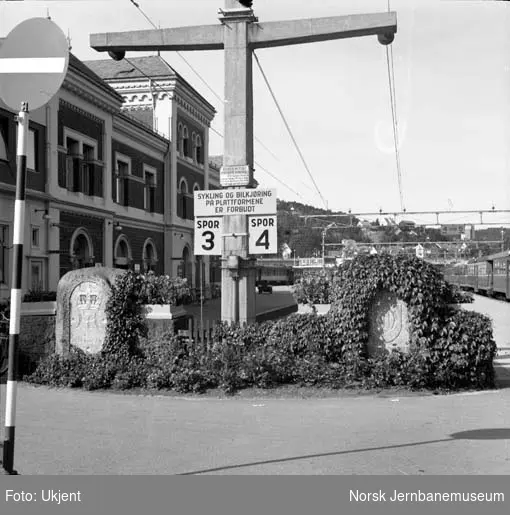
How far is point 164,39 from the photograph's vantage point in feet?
34.7

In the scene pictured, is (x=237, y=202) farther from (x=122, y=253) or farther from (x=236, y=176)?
(x=122, y=253)

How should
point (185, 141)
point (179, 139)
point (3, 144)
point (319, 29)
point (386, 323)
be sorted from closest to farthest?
point (386, 323) → point (319, 29) → point (3, 144) → point (179, 139) → point (185, 141)

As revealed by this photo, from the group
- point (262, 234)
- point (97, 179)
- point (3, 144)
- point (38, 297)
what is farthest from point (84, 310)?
point (97, 179)

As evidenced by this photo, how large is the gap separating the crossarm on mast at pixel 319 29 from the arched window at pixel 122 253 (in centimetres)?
2265

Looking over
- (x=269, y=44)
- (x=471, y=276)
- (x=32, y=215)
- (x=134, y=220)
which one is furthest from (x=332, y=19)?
(x=471, y=276)

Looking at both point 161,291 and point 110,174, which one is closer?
point 161,291

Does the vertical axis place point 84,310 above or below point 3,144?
below

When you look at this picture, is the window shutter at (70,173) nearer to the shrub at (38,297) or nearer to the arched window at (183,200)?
the arched window at (183,200)

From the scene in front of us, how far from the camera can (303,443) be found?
6.53m

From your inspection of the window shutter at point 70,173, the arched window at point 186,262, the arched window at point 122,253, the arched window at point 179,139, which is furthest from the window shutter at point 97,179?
the arched window at point 186,262

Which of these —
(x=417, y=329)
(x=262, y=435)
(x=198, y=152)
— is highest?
(x=198, y=152)

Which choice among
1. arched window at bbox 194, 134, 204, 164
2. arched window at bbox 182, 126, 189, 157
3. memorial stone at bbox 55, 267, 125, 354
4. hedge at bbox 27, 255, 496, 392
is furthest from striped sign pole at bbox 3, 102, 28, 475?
arched window at bbox 194, 134, 204, 164

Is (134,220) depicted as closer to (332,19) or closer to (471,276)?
(332,19)

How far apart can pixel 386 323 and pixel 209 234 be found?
3055 mm
